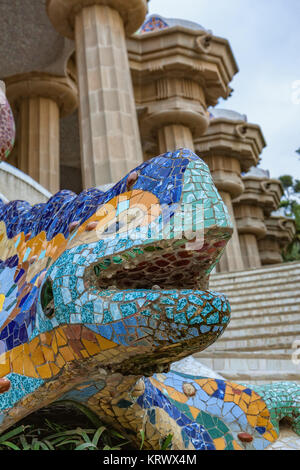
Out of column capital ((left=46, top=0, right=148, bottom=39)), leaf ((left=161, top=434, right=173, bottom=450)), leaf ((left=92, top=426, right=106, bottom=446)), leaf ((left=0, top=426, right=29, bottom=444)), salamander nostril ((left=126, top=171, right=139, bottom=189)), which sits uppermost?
column capital ((left=46, top=0, right=148, bottom=39))

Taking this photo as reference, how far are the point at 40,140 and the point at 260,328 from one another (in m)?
9.83

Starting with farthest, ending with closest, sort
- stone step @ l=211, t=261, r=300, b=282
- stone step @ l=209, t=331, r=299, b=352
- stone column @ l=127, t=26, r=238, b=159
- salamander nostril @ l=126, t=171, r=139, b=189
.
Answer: stone column @ l=127, t=26, r=238, b=159
stone step @ l=211, t=261, r=300, b=282
stone step @ l=209, t=331, r=299, b=352
salamander nostril @ l=126, t=171, r=139, b=189

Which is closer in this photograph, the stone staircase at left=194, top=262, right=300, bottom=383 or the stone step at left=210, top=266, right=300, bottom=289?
the stone staircase at left=194, top=262, right=300, bottom=383

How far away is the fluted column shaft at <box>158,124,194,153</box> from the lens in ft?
50.0

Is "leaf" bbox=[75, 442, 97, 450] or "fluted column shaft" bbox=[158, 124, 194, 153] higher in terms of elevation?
"fluted column shaft" bbox=[158, 124, 194, 153]

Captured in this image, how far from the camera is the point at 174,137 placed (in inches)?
604

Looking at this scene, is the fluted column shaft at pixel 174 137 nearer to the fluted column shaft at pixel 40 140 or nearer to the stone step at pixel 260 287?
the fluted column shaft at pixel 40 140

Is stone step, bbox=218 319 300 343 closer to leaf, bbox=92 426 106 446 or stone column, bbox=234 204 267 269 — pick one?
leaf, bbox=92 426 106 446

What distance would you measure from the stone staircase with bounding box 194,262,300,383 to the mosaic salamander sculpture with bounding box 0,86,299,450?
85.9 inches

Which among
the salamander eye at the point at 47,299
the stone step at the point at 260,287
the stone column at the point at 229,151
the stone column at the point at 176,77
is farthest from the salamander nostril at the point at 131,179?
the stone column at the point at 229,151

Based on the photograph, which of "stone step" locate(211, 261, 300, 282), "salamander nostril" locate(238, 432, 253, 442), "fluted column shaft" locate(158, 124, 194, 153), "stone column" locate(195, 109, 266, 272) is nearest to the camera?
"salamander nostril" locate(238, 432, 253, 442)

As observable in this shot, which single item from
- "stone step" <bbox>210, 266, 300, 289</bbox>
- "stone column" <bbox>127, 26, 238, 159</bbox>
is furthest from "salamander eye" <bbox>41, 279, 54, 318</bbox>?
"stone column" <bbox>127, 26, 238, 159</bbox>

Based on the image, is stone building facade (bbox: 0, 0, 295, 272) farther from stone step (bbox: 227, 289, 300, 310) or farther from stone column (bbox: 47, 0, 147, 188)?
stone step (bbox: 227, 289, 300, 310)

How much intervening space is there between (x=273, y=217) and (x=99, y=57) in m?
20.8
